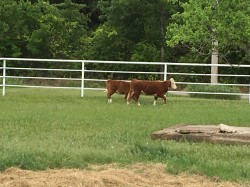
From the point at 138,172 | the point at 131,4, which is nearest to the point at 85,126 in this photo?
the point at 138,172

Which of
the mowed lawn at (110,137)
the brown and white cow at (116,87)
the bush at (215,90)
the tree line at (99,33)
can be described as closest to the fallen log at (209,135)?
the mowed lawn at (110,137)

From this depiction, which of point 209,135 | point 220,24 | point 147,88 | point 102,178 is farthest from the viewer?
point 147,88

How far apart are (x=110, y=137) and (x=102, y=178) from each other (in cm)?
303

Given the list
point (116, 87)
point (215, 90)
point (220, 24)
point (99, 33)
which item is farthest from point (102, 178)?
point (99, 33)

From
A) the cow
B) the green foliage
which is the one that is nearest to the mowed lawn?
the cow

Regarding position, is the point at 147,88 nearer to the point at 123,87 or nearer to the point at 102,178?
the point at 123,87

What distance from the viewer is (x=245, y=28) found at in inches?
428

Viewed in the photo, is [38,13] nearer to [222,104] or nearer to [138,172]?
[222,104]

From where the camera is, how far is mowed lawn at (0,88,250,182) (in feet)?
23.0

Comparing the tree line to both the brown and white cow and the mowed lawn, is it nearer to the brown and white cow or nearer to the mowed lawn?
the brown and white cow

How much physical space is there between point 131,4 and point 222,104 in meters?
13.5

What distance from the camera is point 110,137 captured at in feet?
30.2

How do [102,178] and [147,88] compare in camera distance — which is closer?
[102,178]

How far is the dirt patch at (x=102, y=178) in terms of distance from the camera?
6027 millimetres
